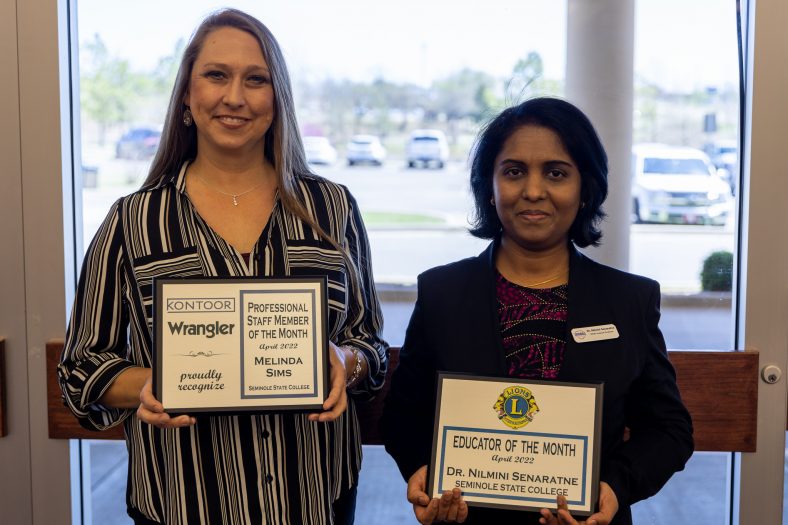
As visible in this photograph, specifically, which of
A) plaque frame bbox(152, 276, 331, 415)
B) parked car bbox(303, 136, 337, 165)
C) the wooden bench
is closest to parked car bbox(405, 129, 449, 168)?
parked car bbox(303, 136, 337, 165)

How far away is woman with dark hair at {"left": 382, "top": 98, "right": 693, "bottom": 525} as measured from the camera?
5.96ft

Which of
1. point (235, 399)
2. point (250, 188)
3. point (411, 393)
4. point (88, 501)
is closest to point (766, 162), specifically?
point (411, 393)

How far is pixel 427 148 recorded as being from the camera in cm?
248

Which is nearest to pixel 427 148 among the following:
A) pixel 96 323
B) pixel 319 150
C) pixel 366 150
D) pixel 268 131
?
pixel 366 150

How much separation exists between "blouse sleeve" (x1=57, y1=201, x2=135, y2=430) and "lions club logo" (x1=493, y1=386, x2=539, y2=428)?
0.82 meters

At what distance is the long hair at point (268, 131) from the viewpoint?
6.20 ft

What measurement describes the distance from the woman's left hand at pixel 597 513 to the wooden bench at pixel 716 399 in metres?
0.79

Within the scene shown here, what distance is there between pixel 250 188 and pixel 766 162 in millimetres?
1502

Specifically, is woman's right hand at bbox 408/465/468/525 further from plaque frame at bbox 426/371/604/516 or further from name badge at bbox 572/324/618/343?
name badge at bbox 572/324/618/343

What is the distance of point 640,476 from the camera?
1.79 m

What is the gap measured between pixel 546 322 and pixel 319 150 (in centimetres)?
100

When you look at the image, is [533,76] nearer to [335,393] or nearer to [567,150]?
[567,150]

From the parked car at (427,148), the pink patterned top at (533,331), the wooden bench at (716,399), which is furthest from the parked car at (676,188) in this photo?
the pink patterned top at (533,331)

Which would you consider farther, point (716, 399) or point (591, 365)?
point (716, 399)
